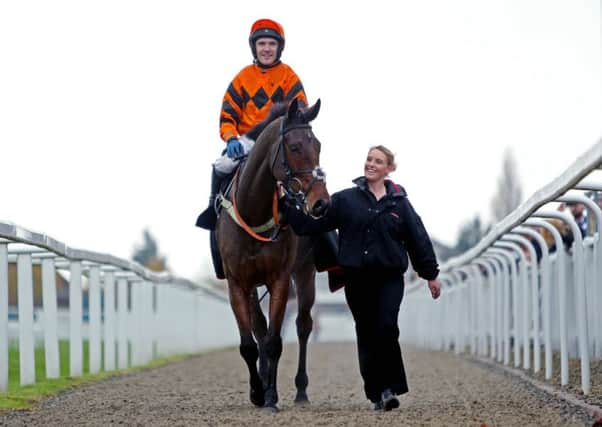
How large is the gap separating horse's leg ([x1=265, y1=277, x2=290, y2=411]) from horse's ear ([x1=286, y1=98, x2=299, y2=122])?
1170 mm

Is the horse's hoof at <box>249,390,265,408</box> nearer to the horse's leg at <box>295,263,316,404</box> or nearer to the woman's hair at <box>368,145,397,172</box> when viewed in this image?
the horse's leg at <box>295,263,316,404</box>

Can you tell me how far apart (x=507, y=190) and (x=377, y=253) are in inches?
2702

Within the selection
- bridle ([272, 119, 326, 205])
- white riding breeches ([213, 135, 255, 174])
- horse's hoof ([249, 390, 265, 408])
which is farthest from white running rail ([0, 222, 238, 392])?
bridle ([272, 119, 326, 205])

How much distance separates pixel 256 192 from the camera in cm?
870

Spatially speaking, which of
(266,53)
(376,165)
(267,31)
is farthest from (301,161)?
(267,31)

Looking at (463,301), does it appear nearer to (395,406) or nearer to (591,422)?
(395,406)

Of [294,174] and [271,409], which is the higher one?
[294,174]

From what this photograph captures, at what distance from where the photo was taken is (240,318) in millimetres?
8797

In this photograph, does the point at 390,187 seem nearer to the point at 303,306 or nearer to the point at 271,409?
the point at 271,409

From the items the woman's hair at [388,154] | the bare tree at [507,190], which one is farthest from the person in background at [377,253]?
the bare tree at [507,190]

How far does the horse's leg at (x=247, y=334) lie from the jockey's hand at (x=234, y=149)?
0.91m

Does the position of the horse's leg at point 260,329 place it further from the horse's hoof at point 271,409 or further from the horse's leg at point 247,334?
the horse's hoof at point 271,409

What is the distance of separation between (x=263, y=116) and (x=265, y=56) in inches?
17.2

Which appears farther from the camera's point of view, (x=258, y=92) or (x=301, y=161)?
(x=258, y=92)
